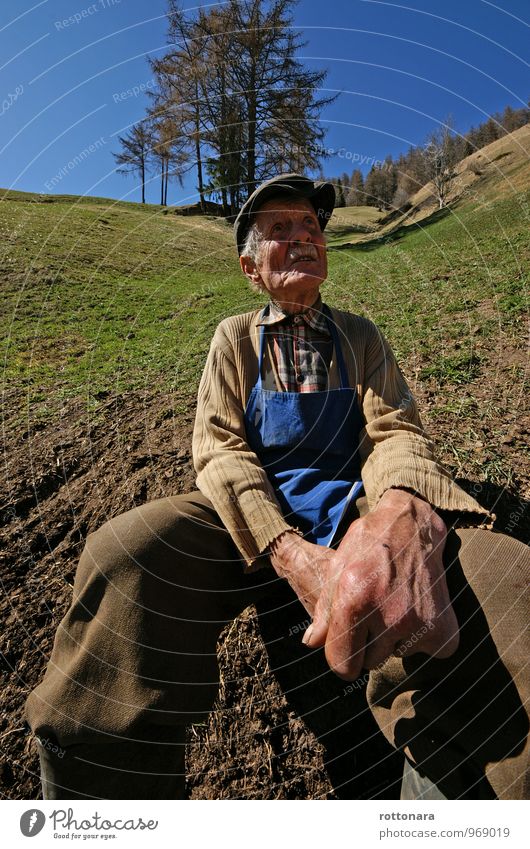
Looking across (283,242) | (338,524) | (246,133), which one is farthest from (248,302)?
(338,524)

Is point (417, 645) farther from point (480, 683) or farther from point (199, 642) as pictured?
point (199, 642)

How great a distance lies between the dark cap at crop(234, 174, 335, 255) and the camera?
207 centimetres

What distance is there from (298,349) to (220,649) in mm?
1630

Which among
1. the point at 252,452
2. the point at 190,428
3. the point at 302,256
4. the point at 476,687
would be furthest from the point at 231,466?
the point at 190,428

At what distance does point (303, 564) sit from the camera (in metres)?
1.68

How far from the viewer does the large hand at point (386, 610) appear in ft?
4.59

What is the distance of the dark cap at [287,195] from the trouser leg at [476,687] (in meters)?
1.58

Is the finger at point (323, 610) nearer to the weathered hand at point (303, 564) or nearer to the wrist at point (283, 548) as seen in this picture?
the weathered hand at point (303, 564)

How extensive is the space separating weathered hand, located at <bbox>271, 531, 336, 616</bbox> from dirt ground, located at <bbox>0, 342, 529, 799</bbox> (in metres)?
0.91

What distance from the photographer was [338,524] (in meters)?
1.92

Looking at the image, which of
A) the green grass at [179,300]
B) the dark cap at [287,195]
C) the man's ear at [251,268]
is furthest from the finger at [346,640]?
the green grass at [179,300]

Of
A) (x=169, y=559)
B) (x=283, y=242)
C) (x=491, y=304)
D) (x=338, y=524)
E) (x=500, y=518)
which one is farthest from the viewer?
(x=491, y=304)
